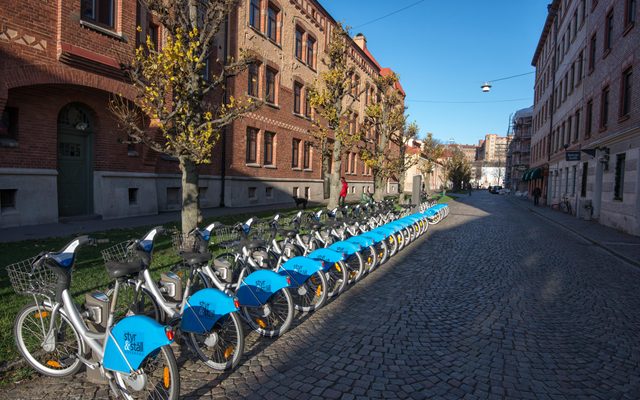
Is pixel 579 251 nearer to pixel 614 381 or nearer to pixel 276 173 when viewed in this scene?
pixel 614 381

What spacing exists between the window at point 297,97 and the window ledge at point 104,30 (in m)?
12.7

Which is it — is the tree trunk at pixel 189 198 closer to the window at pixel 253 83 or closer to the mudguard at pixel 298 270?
the mudguard at pixel 298 270

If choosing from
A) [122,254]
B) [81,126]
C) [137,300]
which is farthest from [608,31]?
[137,300]

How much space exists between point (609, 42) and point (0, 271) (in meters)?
23.8

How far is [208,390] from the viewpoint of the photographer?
3199 millimetres

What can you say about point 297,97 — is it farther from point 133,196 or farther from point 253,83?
point 133,196

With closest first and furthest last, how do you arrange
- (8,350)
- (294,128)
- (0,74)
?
1. (8,350)
2. (0,74)
3. (294,128)

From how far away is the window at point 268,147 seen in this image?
2110 centimetres

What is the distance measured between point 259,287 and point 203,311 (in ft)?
2.91

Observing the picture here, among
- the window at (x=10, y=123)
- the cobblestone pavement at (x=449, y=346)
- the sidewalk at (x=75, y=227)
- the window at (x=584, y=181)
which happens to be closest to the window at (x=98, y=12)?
the window at (x=10, y=123)

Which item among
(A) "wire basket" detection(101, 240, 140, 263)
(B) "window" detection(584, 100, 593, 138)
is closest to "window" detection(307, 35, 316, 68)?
(B) "window" detection(584, 100, 593, 138)

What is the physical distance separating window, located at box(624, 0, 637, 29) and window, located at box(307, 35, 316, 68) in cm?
1596

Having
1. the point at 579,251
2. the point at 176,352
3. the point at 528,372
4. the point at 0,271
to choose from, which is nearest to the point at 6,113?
the point at 0,271

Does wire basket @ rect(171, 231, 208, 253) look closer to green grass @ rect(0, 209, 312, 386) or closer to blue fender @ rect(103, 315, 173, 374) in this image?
green grass @ rect(0, 209, 312, 386)
